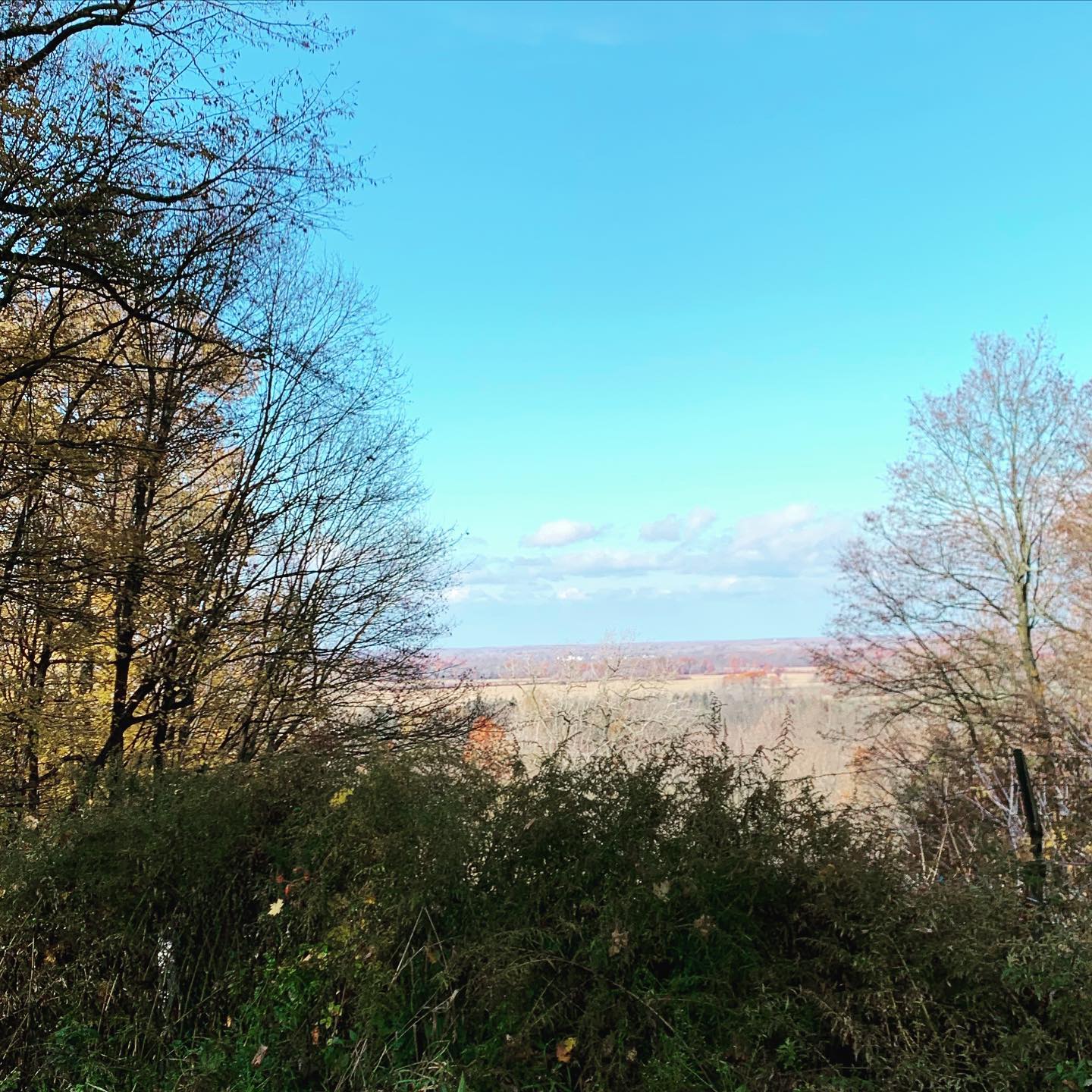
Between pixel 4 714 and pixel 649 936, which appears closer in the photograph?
pixel 649 936

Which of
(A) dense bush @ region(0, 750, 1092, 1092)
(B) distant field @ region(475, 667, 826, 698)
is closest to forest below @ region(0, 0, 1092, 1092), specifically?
(A) dense bush @ region(0, 750, 1092, 1092)

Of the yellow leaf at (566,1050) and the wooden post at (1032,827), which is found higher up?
the wooden post at (1032,827)

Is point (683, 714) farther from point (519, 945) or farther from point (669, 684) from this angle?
point (669, 684)

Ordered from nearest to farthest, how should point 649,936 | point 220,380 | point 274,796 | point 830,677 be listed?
point 649,936 < point 274,796 < point 220,380 < point 830,677

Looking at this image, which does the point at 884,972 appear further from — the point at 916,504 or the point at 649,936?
the point at 916,504

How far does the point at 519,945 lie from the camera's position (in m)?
3.08

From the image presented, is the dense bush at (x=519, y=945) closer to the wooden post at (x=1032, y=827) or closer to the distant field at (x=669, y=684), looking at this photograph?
the wooden post at (x=1032, y=827)

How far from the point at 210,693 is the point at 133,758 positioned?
2.20 m

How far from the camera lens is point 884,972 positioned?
9.22 ft

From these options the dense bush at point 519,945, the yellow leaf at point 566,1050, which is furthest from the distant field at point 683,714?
the yellow leaf at point 566,1050

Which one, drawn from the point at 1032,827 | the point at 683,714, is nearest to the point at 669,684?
the point at 683,714

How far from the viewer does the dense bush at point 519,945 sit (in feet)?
8.98

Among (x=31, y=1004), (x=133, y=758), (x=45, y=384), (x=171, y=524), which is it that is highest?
(x=45, y=384)

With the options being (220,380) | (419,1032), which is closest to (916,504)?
(220,380)
